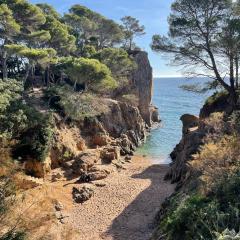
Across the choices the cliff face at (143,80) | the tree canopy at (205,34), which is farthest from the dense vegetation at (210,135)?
the cliff face at (143,80)

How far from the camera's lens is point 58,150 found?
27312 mm

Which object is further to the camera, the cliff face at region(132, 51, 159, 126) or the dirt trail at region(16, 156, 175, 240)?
the cliff face at region(132, 51, 159, 126)

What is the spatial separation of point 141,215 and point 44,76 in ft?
87.3

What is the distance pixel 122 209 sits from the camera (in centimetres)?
1998

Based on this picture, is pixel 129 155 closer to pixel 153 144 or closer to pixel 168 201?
pixel 153 144

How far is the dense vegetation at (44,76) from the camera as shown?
898 inches

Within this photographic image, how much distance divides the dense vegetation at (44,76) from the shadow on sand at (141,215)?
19.3 ft

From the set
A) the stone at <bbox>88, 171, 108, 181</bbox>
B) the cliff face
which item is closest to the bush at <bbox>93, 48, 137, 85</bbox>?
the cliff face

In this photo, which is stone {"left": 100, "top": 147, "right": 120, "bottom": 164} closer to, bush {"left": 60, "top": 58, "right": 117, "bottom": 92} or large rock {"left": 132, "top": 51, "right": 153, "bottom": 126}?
bush {"left": 60, "top": 58, "right": 117, "bottom": 92}

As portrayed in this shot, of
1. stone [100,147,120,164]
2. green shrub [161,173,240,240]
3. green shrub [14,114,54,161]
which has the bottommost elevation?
stone [100,147,120,164]

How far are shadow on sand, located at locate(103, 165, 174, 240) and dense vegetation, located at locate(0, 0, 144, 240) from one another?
5.88 m

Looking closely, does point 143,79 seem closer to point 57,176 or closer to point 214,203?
point 57,176

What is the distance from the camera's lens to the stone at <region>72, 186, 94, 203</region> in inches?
843

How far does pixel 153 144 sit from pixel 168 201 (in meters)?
26.2
